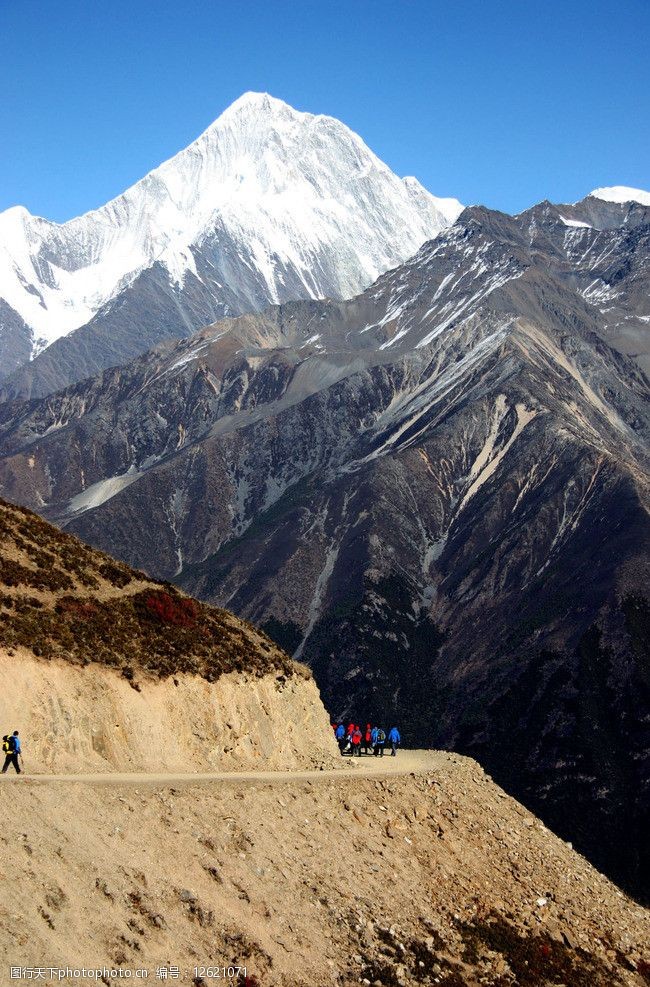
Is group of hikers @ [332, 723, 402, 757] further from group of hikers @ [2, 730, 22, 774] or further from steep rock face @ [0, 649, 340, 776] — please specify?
group of hikers @ [2, 730, 22, 774]

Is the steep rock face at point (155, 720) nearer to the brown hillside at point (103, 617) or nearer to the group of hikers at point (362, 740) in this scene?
the brown hillside at point (103, 617)

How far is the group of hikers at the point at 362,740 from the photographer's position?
278 ft

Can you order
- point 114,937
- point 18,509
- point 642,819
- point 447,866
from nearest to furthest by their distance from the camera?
point 114,937 → point 447,866 → point 18,509 → point 642,819

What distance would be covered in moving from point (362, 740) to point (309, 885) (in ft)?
99.5

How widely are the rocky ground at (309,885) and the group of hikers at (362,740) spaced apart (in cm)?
900

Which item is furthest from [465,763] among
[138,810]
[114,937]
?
[114,937]

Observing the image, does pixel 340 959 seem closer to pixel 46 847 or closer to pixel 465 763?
pixel 46 847

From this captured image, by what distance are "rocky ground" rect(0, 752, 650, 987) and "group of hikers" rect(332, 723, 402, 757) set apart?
900cm

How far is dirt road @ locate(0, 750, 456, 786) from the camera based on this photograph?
56.4 m

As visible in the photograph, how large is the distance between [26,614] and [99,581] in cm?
1043

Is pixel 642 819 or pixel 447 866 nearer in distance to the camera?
pixel 447 866

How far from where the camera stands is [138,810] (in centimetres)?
5412

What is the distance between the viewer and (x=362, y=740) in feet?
286

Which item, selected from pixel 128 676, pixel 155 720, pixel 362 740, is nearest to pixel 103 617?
pixel 128 676
